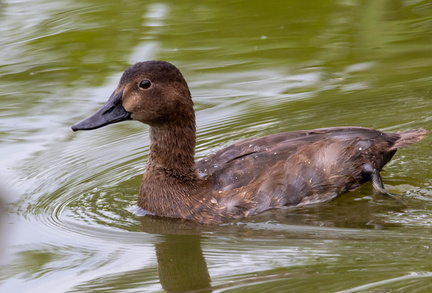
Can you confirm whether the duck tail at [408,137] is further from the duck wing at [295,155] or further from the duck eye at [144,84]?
the duck eye at [144,84]

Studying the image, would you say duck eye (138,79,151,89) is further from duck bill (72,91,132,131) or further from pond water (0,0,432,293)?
pond water (0,0,432,293)

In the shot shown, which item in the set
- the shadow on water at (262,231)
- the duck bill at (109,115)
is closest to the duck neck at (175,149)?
the duck bill at (109,115)

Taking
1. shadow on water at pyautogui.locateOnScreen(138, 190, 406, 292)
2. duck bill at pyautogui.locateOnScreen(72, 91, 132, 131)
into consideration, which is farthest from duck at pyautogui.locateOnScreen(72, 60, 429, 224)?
shadow on water at pyautogui.locateOnScreen(138, 190, 406, 292)

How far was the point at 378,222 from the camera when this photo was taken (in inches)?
256

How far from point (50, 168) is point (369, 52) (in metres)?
4.34

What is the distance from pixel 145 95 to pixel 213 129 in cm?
192

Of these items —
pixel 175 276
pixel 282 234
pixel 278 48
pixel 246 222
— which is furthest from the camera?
pixel 278 48

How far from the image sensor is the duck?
707cm

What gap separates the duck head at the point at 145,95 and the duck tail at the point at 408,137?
193 cm

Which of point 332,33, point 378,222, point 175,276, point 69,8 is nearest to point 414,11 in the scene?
point 332,33

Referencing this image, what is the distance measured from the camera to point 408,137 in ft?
24.7

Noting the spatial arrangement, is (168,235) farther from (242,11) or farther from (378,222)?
(242,11)

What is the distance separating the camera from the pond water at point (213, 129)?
18.6 feet

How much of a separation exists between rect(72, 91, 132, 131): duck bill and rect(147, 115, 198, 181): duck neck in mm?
356
